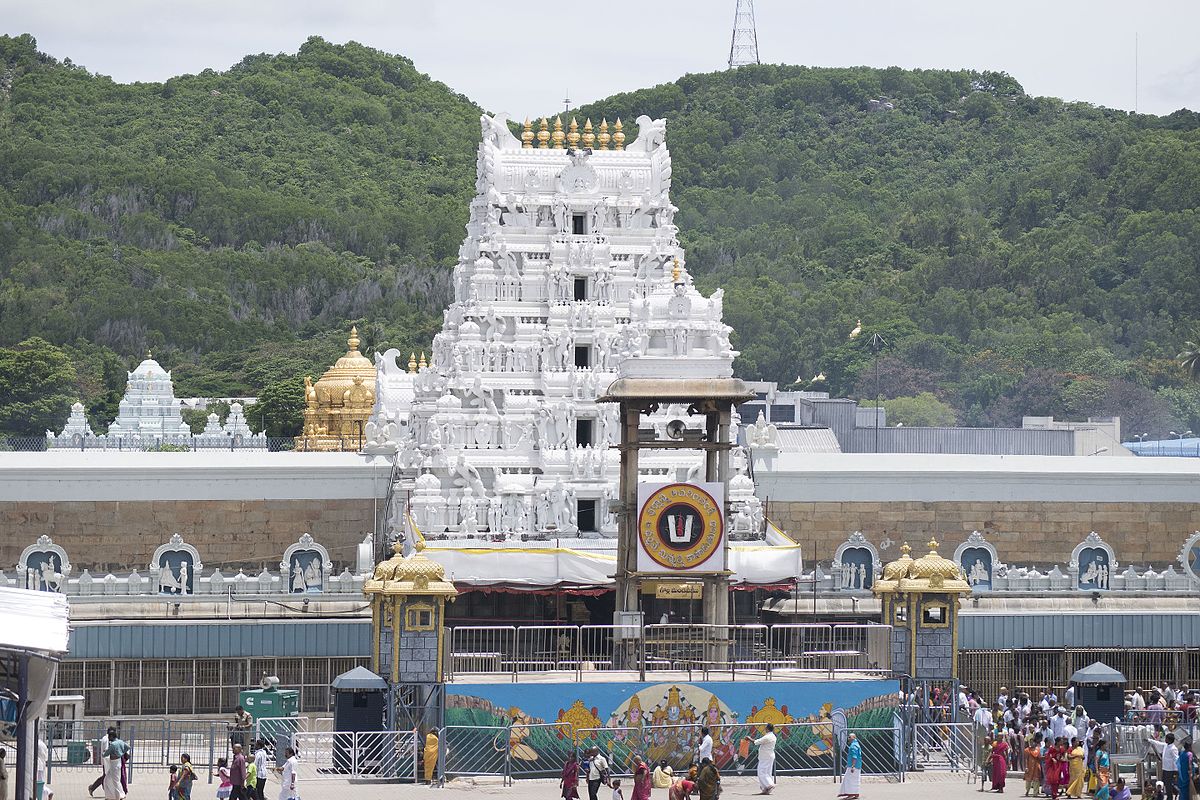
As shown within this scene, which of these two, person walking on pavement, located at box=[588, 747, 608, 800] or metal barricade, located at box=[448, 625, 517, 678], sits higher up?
metal barricade, located at box=[448, 625, 517, 678]

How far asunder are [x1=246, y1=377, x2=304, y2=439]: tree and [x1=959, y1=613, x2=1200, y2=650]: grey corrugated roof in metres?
62.6

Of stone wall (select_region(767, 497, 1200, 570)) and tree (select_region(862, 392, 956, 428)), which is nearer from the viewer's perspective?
stone wall (select_region(767, 497, 1200, 570))

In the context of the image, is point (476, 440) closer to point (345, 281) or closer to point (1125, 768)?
point (1125, 768)

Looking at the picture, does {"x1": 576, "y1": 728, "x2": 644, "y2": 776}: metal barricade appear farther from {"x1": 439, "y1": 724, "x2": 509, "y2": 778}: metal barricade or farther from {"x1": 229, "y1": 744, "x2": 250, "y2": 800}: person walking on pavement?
{"x1": 229, "y1": 744, "x2": 250, "y2": 800}: person walking on pavement

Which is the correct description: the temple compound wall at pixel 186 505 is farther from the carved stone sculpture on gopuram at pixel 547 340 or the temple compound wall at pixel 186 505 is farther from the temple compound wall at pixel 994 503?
the temple compound wall at pixel 994 503

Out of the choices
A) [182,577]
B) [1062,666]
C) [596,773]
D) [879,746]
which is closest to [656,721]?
[596,773]

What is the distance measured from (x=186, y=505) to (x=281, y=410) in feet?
180

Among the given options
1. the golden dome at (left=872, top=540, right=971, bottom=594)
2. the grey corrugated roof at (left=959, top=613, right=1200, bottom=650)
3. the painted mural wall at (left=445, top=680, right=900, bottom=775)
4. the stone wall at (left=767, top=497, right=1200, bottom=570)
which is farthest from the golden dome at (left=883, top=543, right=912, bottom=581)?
the stone wall at (left=767, top=497, right=1200, bottom=570)

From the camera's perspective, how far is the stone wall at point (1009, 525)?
5997 cm

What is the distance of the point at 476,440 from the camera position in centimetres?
5747

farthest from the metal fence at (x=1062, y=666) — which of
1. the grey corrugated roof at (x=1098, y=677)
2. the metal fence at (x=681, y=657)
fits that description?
the metal fence at (x=681, y=657)

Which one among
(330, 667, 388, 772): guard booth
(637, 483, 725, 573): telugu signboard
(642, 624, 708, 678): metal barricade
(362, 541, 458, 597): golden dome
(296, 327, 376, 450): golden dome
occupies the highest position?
(296, 327, 376, 450): golden dome

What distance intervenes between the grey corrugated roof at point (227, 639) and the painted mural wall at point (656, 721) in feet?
36.5

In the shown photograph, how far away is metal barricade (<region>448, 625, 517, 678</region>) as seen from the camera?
41562 millimetres
